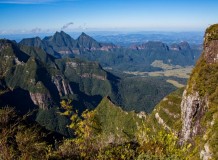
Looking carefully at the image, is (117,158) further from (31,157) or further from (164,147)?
(31,157)

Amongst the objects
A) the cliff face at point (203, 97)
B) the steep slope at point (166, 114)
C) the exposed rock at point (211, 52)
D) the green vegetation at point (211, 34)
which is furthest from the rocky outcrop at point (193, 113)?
the steep slope at point (166, 114)

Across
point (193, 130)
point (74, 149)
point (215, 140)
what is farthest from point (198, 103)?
point (74, 149)

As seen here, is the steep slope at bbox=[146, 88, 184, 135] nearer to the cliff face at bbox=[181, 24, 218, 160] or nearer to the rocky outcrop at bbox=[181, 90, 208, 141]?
the cliff face at bbox=[181, 24, 218, 160]

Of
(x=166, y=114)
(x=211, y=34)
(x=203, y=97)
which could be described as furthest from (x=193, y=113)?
(x=166, y=114)

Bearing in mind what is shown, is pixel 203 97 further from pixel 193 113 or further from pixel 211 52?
pixel 211 52

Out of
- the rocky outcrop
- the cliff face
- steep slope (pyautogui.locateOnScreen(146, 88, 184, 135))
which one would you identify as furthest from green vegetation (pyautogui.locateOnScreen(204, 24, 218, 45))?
steep slope (pyautogui.locateOnScreen(146, 88, 184, 135))

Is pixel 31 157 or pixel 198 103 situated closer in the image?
pixel 31 157

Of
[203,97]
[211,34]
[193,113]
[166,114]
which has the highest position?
[211,34]
